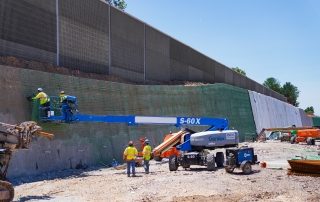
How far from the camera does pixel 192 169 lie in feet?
68.5

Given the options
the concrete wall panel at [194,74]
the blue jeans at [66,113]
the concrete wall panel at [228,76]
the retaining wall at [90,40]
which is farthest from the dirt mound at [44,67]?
the concrete wall panel at [228,76]

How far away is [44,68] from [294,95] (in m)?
117

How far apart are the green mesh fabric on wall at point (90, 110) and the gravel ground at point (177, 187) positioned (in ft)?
4.22

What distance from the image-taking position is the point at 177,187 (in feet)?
49.0

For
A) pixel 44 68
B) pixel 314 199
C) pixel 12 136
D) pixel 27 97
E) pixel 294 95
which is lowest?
pixel 314 199

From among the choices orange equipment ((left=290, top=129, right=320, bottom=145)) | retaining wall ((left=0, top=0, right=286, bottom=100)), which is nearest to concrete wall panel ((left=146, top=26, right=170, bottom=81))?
retaining wall ((left=0, top=0, right=286, bottom=100))

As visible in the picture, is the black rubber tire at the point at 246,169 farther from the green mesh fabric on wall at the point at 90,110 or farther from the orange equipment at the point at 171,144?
the green mesh fabric on wall at the point at 90,110

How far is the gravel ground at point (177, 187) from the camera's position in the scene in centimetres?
1337

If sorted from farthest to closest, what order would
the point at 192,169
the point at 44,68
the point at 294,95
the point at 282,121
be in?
the point at 294,95 < the point at 282,121 < the point at 44,68 < the point at 192,169

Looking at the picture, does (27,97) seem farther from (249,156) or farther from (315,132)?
(315,132)

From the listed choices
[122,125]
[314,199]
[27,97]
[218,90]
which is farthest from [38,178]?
[218,90]

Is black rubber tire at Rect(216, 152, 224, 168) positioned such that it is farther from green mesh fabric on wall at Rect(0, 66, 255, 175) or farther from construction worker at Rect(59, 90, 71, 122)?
construction worker at Rect(59, 90, 71, 122)

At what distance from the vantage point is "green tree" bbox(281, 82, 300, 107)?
13025 centimetres

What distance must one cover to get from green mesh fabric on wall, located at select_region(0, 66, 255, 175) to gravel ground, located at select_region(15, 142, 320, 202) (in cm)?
129
